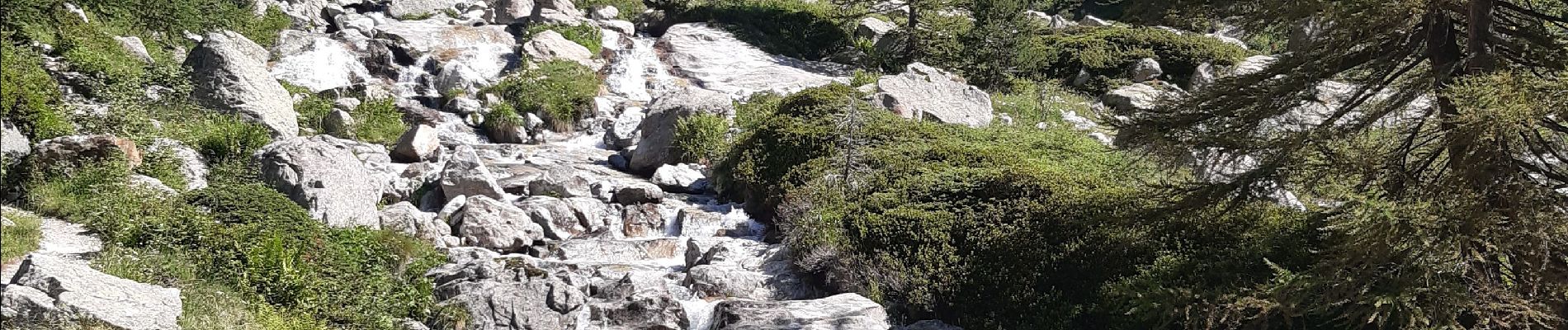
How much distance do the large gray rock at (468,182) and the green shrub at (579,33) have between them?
39.9 feet

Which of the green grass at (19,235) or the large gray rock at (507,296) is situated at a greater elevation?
the green grass at (19,235)

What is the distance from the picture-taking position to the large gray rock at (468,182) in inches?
603

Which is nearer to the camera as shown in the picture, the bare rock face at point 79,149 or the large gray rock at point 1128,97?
the bare rock face at point 79,149

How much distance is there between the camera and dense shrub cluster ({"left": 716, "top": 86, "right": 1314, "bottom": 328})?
10.0 m

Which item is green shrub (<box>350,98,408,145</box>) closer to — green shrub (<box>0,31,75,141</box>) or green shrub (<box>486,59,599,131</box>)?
green shrub (<box>486,59,599,131</box>)

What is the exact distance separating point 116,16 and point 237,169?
288 inches

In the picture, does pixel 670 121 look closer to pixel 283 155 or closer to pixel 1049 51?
pixel 283 155

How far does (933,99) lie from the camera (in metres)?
19.7

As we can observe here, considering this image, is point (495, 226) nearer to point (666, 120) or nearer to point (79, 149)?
point (79, 149)

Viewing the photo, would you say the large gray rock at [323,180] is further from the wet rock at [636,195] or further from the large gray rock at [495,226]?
the wet rock at [636,195]

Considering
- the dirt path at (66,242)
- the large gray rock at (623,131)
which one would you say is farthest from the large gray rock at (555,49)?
the dirt path at (66,242)

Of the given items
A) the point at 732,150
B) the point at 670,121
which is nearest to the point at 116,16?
the point at 670,121

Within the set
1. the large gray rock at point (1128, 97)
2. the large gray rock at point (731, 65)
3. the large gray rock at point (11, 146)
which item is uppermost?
the large gray rock at point (11, 146)

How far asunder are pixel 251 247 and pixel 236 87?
6.99 m
